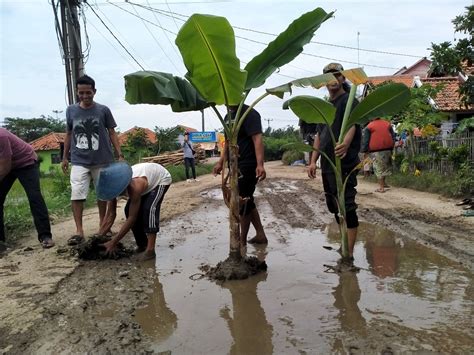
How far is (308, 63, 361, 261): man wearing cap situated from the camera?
4453mm

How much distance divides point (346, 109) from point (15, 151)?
398 cm

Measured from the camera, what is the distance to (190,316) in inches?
131

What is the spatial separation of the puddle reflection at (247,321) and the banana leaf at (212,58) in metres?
1.64

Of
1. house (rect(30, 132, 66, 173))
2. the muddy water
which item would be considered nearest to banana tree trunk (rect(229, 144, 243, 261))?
the muddy water

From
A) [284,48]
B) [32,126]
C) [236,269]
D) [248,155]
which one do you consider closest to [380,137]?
[248,155]

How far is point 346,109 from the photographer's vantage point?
4.36 meters

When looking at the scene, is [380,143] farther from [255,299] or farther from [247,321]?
[247,321]

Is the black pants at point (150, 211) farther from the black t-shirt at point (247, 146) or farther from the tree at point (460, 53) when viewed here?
the tree at point (460, 53)

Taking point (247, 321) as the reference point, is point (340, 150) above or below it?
above

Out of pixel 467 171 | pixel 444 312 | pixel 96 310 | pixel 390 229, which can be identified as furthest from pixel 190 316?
pixel 467 171

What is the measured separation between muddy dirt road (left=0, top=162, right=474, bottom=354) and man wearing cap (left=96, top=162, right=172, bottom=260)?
0.27 metres

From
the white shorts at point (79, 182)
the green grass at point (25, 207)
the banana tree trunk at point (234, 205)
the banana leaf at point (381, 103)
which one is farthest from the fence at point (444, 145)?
the green grass at point (25, 207)

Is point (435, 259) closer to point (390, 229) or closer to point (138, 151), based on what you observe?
point (390, 229)

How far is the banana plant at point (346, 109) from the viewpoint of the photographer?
164 inches
